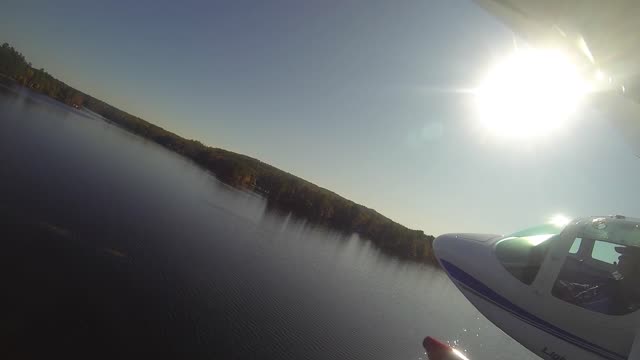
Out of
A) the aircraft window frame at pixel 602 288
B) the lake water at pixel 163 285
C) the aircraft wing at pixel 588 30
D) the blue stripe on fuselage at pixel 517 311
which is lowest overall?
the lake water at pixel 163 285

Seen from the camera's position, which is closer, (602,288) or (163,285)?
(602,288)

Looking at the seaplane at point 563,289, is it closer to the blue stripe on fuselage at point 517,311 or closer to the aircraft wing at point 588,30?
the blue stripe on fuselage at point 517,311

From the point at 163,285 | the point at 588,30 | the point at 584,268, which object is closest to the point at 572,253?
the point at 584,268

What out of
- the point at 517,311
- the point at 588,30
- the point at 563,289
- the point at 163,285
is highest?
the point at 588,30

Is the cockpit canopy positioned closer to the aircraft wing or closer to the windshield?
the windshield

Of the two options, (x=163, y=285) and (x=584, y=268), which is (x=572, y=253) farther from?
(x=163, y=285)

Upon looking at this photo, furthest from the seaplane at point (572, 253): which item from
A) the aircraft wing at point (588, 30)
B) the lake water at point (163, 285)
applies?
the lake water at point (163, 285)
